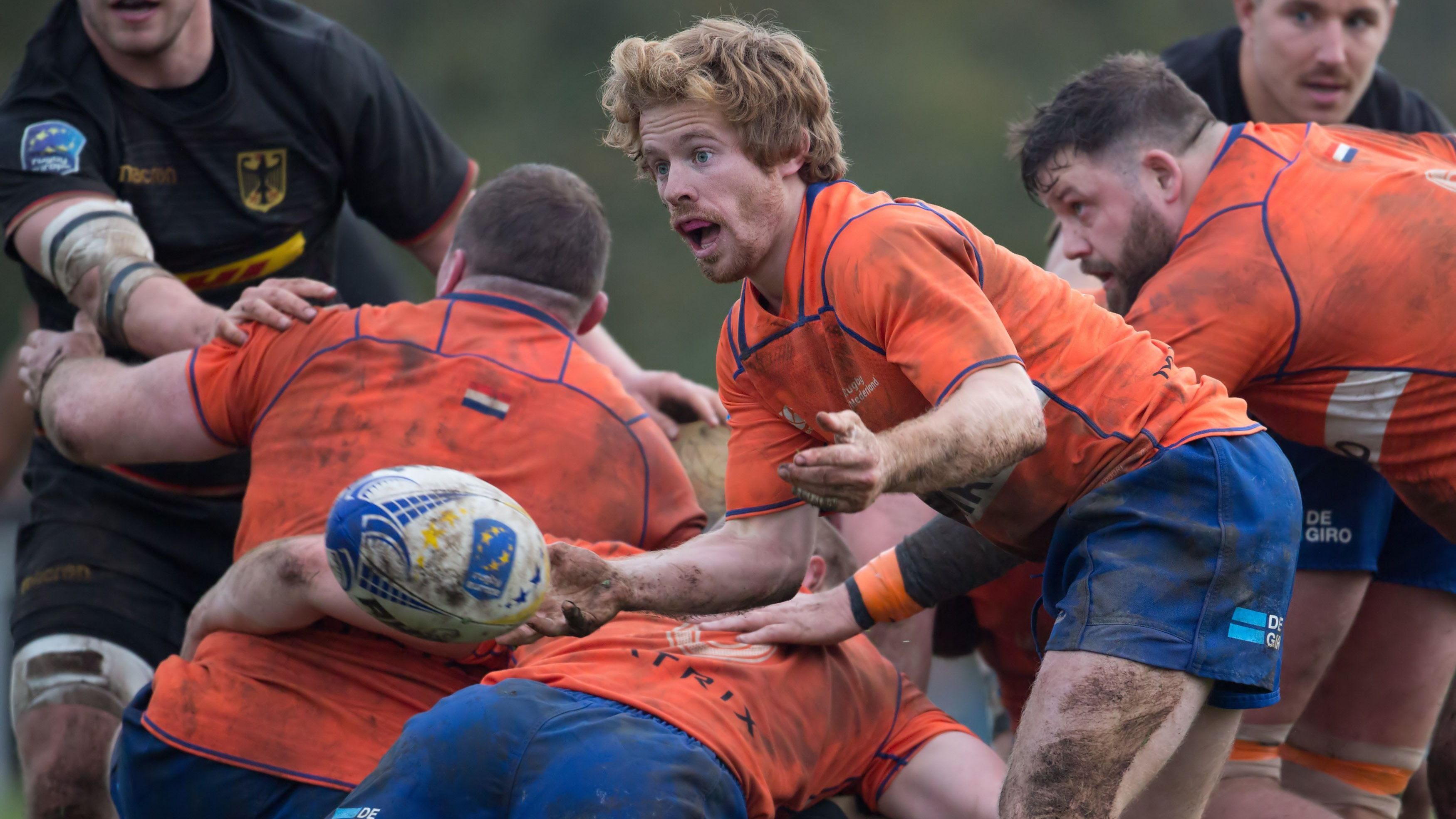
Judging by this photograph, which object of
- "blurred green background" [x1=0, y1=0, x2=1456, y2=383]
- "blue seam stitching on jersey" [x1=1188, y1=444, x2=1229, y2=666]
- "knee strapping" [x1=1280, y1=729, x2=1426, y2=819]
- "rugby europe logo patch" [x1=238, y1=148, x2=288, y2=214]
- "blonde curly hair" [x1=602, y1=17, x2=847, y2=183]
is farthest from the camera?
"blurred green background" [x1=0, y1=0, x2=1456, y2=383]

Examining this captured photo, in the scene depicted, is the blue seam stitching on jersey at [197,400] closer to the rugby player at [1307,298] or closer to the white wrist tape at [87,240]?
the white wrist tape at [87,240]

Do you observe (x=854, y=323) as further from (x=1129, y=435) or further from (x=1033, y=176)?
(x=1033, y=176)

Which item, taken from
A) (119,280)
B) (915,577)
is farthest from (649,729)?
(119,280)

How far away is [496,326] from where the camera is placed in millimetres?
3711

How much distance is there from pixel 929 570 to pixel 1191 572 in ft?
2.87

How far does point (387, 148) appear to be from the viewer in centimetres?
475

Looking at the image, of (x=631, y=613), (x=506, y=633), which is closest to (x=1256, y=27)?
(x=631, y=613)

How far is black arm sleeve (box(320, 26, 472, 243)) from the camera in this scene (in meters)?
4.64

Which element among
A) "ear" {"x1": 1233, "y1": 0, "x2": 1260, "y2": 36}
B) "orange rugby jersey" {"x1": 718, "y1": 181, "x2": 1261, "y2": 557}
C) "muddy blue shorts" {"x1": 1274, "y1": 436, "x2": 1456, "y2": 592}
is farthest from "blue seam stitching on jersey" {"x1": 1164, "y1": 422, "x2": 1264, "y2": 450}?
"ear" {"x1": 1233, "y1": 0, "x2": 1260, "y2": 36}

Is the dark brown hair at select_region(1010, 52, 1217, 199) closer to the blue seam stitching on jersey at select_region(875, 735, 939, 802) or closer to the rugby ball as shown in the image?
the blue seam stitching on jersey at select_region(875, 735, 939, 802)

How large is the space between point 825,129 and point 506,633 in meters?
1.18

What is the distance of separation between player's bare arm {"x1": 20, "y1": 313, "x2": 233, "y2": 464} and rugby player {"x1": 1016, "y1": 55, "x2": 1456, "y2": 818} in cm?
225

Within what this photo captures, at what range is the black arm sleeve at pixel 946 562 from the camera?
3.51 metres

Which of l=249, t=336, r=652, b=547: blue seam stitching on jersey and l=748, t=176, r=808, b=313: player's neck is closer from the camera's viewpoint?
l=748, t=176, r=808, b=313: player's neck
